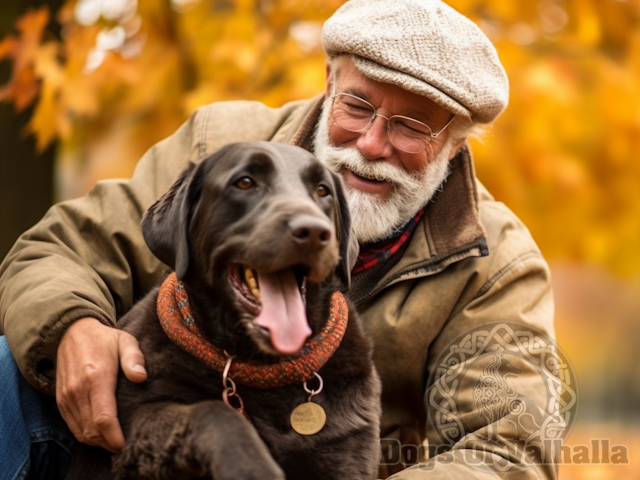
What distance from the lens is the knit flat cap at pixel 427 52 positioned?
359 centimetres

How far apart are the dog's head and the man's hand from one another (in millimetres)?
309

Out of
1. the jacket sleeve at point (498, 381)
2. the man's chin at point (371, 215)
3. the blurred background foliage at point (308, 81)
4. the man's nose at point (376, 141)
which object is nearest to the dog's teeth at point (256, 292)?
the jacket sleeve at point (498, 381)

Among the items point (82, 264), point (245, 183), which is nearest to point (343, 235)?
point (245, 183)

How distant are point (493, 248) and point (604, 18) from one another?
7.54 feet

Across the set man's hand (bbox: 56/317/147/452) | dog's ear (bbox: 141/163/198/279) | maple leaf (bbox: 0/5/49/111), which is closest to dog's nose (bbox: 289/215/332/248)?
dog's ear (bbox: 141/163/198/279)

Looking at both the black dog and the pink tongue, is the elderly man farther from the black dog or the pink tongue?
the pink tongue

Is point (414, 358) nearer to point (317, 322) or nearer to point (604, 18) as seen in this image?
point (317, 322)

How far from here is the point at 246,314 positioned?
108 inches

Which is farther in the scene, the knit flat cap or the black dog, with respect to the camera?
the knit flat cap

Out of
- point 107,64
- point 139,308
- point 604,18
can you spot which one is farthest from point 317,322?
point 604,18

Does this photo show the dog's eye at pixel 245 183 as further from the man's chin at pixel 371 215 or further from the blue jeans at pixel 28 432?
the blue jeans at pixel 28 432

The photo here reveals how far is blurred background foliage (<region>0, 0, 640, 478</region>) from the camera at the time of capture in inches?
203

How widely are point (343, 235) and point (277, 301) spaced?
589mm

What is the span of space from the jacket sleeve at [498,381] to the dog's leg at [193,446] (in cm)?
90
